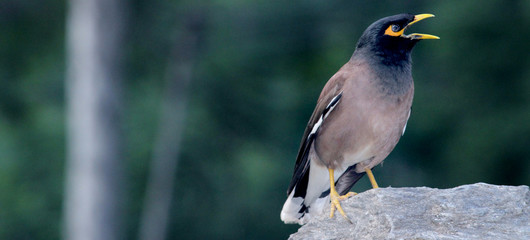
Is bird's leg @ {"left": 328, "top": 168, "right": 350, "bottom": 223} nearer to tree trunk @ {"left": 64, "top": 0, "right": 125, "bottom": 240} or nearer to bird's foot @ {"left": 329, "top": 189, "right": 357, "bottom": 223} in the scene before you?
bird's foot @ {"left": 329, "top": 189, "right": 357, "bottom": 223}

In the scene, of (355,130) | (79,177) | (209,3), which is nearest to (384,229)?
(355,130)

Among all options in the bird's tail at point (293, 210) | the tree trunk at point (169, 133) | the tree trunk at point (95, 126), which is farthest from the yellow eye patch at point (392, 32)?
the tree trunk at point (169, 133)

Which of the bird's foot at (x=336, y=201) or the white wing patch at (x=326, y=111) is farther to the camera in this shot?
the white wing patch at (x=326, y=111)

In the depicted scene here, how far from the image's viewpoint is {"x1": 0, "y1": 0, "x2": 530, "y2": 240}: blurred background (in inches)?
560

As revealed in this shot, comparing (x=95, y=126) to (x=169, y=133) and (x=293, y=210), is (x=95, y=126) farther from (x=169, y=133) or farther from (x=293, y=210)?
(x=293, y=210)

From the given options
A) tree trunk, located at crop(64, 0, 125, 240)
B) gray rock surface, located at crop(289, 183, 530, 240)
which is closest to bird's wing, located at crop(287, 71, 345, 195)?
gray rock surface, located at crop(289, 183, 530, 240)

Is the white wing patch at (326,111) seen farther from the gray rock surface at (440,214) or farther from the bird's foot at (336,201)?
the gray rock surface at (440,214)

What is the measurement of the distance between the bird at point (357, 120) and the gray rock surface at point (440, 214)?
13.9 inches

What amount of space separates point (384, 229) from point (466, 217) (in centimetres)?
47

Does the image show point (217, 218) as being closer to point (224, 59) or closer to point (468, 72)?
point (224, 59)

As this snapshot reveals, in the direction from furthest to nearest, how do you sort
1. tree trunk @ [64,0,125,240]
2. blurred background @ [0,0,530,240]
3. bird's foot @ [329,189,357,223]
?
blurred background @ [0,0,530,240]
tree trunk @ [64,0,125,240]
bird's foot @ [329,189,357,223]

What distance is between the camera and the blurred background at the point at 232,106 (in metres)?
14.2

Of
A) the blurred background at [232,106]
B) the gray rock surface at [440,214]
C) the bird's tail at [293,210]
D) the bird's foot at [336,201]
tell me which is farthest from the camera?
the blurred background at [232,106]

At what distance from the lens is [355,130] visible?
20.0ft
